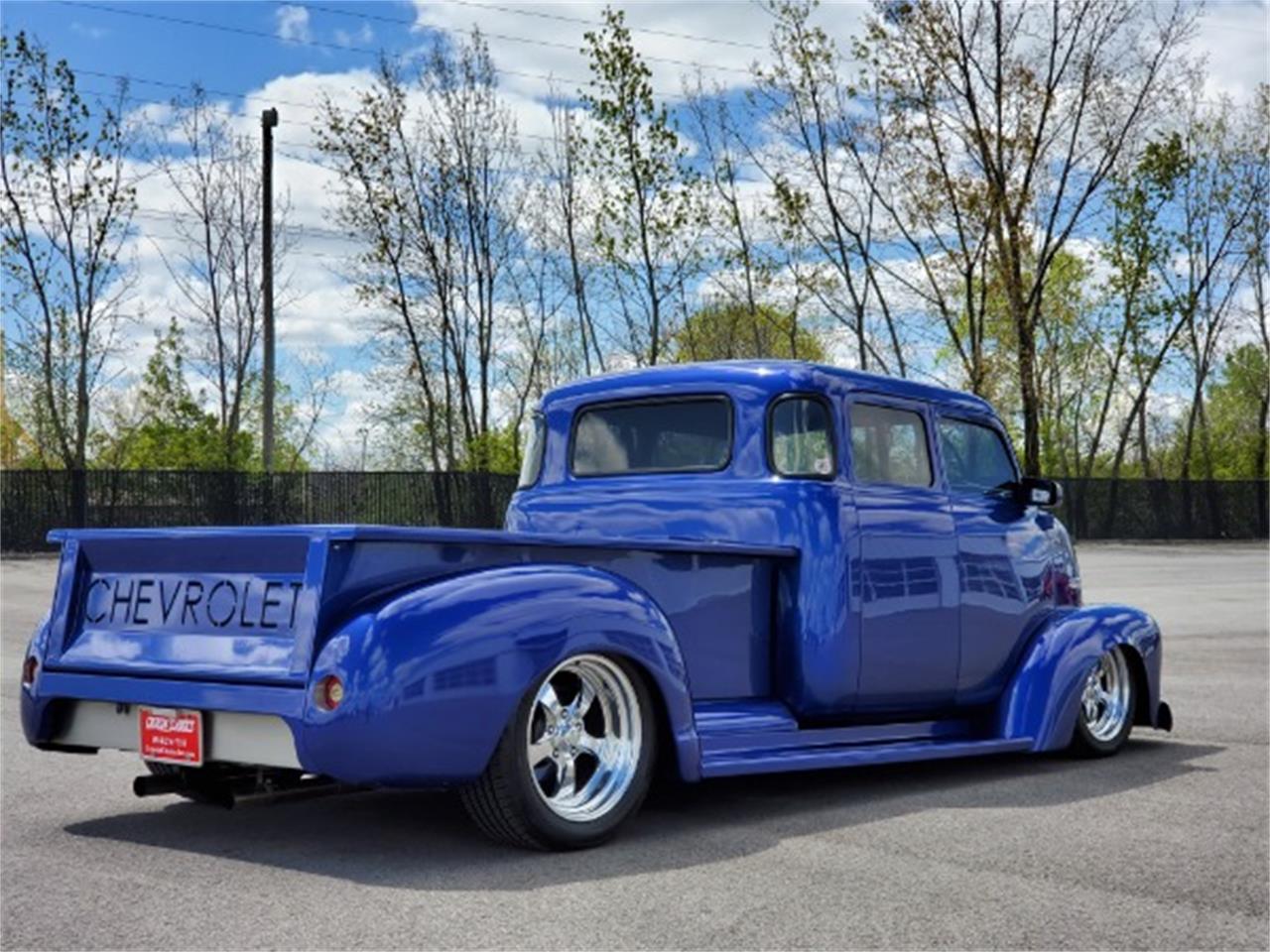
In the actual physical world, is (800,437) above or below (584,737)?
above

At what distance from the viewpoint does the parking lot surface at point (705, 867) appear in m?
4.57

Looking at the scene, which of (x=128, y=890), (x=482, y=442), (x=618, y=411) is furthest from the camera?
(x=482, y=442)

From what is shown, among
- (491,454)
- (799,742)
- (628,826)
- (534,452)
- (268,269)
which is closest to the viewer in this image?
(628,826)

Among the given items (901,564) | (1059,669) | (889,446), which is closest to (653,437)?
(889,446)

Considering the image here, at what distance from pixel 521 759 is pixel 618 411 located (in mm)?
2691

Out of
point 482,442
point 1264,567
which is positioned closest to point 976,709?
point 1264,567

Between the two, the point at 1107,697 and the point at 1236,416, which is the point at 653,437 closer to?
the point at 1107,697

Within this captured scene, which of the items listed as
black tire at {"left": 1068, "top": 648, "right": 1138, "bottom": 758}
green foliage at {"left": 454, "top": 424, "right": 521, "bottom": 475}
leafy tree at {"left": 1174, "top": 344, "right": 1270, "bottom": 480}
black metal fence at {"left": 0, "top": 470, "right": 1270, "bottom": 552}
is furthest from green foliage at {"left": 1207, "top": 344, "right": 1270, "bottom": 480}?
black tire at {"left": 1068, "top": 648, "right": 1138, "bottom": 758}

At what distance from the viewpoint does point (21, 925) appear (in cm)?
461

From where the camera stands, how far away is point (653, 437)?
301 inches

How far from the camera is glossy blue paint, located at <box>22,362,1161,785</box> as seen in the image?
525 cm

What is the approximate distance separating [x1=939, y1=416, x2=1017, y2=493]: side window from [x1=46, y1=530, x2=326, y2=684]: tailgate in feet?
12.3

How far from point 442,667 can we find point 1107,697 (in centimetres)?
466

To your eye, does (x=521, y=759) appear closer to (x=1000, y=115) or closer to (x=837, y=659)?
(x=837, y=659)
